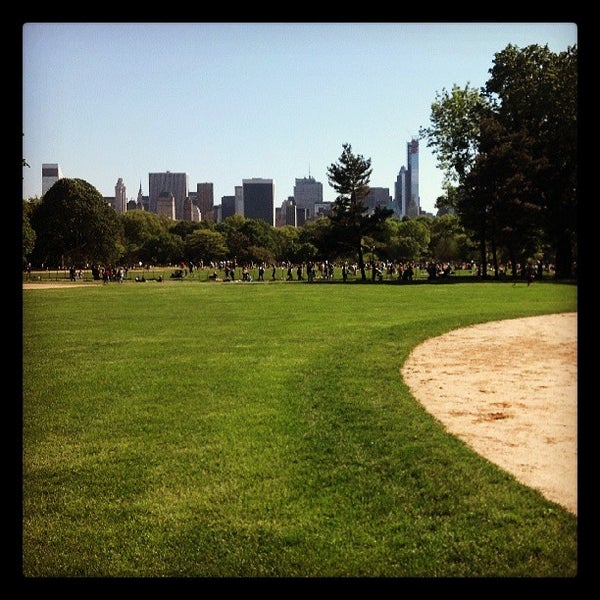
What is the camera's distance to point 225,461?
5746 mm

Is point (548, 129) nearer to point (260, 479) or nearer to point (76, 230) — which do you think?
point (76, 230)

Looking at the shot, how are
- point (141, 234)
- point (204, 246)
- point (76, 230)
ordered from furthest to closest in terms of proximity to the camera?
point (204, 246) < point (141, 234) < point (76, 230)

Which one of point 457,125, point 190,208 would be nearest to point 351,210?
point 457,125

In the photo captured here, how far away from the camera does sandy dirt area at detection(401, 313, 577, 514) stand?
18.0 ft

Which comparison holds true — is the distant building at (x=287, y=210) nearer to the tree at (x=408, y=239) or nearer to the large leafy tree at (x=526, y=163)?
the large leafy tree at (x=526, y=163)

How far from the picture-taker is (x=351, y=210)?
47.5 metres

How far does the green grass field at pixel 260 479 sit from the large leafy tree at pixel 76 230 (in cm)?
2867

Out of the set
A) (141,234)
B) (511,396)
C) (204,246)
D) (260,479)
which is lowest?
(260,479)

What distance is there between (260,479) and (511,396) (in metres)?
4.59

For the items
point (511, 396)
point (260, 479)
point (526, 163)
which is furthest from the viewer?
point (526, 163)

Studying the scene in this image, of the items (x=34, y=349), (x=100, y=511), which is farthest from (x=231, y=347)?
(x=100, y=511)

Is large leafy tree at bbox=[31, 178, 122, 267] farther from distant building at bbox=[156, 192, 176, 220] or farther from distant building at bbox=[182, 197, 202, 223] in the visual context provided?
distant building at bbox=[156, 192, 176, 220]

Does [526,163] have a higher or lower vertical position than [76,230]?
higher

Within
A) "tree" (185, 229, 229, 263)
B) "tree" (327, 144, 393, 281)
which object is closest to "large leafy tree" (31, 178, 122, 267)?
"tree" (327, 144, 393, 281)
